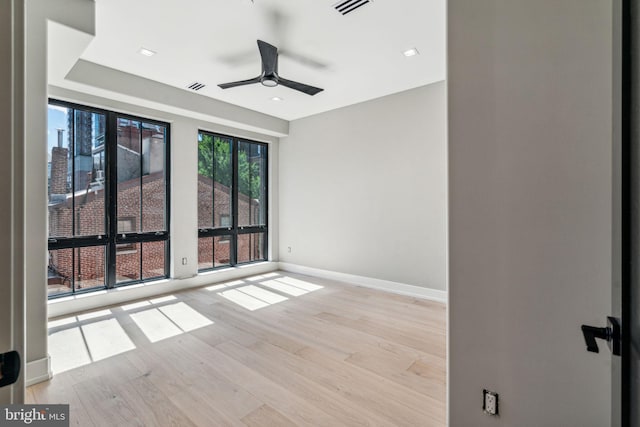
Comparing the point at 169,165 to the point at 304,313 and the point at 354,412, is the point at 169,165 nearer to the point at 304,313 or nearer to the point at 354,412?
the point at 304,313

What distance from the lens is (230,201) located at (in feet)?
18.3

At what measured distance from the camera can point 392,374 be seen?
94.3 inches

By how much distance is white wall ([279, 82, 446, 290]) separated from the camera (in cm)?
425

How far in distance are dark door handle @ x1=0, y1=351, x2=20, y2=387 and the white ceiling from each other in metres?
2.73

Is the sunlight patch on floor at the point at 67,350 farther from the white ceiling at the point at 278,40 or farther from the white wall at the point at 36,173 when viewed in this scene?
the white ceiling at the point at 278,40

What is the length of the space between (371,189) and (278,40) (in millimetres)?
2623

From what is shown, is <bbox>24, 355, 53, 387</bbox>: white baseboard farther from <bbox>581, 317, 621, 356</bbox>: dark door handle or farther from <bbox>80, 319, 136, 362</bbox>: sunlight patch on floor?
<bbox>581, 317, 621, 356</bbox>: dark door handle

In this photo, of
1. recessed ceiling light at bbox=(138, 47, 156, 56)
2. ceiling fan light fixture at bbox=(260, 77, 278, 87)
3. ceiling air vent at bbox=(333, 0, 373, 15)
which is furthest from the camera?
recessed ceiling light at bbox=(138, 47, 156, 56)

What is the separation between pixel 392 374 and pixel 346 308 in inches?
61.6

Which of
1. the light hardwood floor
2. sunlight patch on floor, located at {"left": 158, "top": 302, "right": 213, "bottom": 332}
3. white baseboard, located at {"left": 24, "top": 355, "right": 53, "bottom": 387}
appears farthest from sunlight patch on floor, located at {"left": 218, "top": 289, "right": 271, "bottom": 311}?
white baseboard, located at {"left": 24, "top": 355, "right": 53, "bottom": 387}

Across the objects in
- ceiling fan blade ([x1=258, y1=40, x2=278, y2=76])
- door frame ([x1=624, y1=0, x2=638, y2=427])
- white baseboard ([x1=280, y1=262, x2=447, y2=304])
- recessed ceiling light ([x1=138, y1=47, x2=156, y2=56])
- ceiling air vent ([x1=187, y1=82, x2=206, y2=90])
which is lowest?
white baseboard ([x1=280, y1=262, x2=447, y2=304])

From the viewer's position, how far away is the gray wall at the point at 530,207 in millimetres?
1196

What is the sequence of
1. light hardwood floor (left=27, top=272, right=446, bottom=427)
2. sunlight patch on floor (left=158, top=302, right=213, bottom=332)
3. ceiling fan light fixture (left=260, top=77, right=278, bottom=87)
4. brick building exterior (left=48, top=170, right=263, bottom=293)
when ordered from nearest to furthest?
light hardwood floor (left=27, top=272, right=446, bottom=427), ceiling fan light fixture (left=260, top=77, right=278, bottom=87), sunlight patch on floor (left=158, top=302, right=213, bottom=332), brick building exterior (left=48, top=170, right=263, bottom=293)

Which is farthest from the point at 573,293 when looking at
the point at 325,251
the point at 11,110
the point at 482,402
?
the point at 325,251
